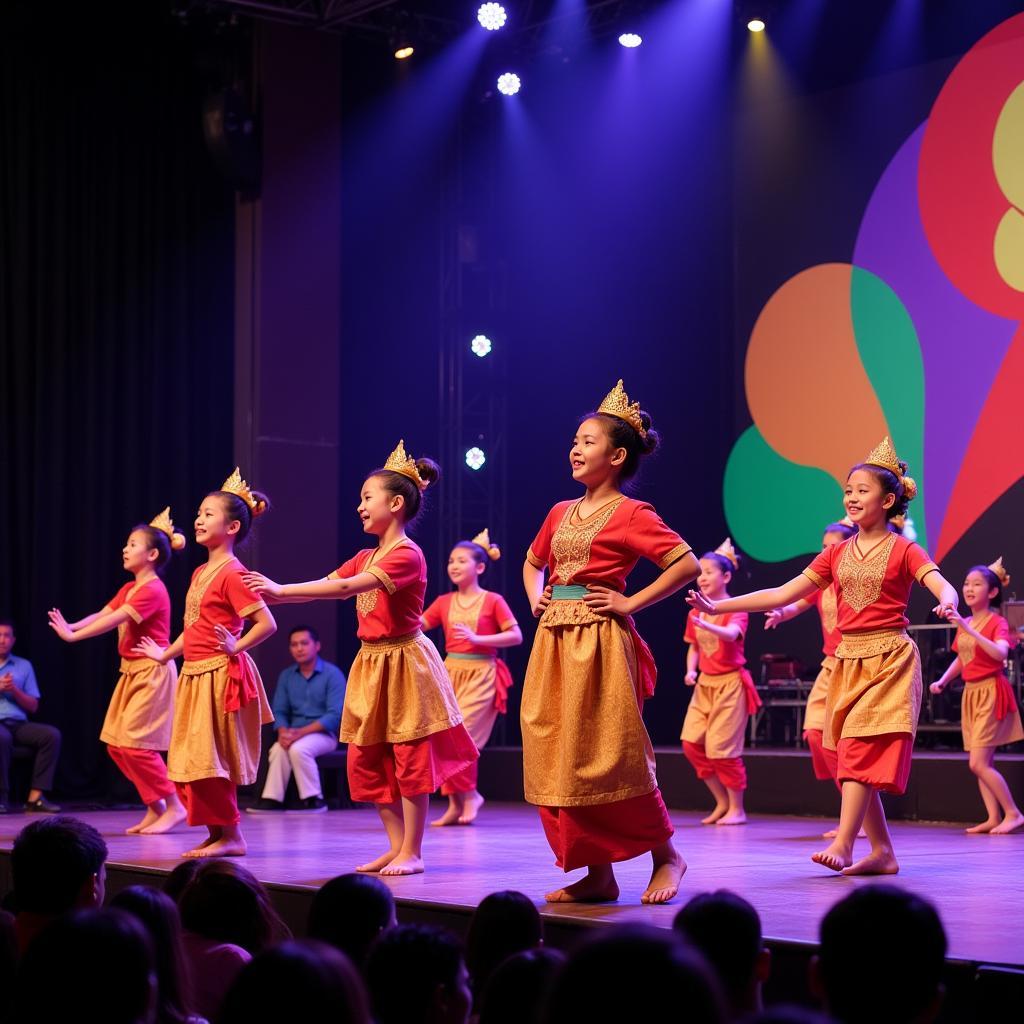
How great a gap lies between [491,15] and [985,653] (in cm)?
514

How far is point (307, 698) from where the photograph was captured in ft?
30.0

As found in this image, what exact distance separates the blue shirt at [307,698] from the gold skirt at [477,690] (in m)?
1.18

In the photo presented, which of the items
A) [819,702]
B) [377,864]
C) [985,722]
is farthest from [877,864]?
[985,722]

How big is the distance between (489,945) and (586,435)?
77.4 inches

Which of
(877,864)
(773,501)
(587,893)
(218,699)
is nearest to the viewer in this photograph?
(587,893)

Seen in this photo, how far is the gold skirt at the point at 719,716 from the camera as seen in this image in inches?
308

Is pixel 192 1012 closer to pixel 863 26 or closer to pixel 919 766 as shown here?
pixel 919 766

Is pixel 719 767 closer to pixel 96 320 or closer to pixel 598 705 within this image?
pixel 598 705

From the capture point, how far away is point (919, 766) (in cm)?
801

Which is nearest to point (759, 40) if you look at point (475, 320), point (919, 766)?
point (475, 320)

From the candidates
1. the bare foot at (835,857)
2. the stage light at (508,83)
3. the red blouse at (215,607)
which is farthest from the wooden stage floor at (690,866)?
the stage light at (508,83)

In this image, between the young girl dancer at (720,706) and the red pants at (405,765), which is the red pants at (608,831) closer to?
the red pants at (405,765)

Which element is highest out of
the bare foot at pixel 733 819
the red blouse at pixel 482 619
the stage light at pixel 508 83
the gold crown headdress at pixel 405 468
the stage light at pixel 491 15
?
the stage light at pixel 491 15

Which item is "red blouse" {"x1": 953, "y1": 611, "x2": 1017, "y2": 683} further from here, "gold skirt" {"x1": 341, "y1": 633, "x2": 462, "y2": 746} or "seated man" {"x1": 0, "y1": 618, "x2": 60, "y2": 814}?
"seated man" {"x1": 0, "y1": 618, "x2": 60, "y2": 814}
